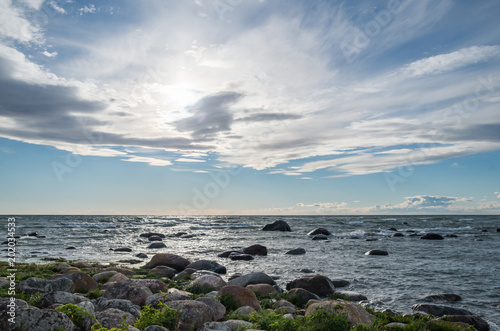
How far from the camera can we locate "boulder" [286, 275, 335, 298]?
13.7m

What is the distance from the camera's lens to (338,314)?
24.7 feet

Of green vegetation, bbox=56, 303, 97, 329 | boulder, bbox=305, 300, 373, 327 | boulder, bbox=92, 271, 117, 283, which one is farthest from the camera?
boulder, bbox=92, 271, 117, 283

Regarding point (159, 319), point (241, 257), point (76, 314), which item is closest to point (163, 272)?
point (241, 257)

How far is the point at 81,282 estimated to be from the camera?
11938 mm

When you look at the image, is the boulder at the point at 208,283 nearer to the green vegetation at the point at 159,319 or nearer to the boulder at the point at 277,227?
the green vegetation at the point at 159,319

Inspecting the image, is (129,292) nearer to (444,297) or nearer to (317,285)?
(317,285)

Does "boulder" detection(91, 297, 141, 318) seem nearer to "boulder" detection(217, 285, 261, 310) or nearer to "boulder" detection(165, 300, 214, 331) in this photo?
"boulder" detection(165, 300, 214, 331)

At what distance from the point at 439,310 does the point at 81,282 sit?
1319 cm

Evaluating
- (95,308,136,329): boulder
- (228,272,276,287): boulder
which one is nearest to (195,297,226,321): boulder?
(95,308,136,329): boulder

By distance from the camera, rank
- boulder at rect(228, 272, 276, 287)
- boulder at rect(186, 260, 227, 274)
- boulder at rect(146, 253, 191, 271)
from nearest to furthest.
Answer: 1. boulder at rect(228, 272, 276, 287)
2. boulder at rect(186, 260, 227, 274)
3. boulder at rect(146, 253, 191, 271)

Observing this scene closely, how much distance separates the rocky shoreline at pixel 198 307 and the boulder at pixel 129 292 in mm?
30

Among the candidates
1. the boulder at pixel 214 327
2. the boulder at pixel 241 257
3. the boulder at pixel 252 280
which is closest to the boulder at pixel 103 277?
the boulder at pixel 252 280

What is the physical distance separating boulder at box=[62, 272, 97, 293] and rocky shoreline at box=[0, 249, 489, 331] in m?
0.03

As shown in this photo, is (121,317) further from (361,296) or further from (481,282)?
(481,282)
